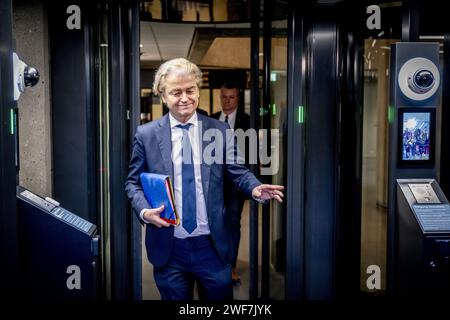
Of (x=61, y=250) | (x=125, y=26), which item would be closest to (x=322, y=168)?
(x=125, y=26)

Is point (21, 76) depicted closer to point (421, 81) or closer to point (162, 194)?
point (162, 194)

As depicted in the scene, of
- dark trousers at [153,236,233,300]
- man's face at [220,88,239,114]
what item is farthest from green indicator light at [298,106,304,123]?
dark trousers at [153,236,233,300]

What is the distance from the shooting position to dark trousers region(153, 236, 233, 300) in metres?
2.63

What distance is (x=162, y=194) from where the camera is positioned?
246cm

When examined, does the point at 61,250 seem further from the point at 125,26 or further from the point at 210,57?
the point at 210,57

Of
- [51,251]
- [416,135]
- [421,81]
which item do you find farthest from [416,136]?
[51,251]

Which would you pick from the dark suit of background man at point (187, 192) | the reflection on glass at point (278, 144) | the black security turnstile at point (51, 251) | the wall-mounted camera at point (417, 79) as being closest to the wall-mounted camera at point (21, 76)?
the black security turnstile at point (51, 251)

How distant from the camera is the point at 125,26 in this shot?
3.68m

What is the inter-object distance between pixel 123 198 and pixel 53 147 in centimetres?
59

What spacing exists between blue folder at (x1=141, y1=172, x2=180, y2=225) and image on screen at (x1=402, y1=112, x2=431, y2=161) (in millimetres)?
1472

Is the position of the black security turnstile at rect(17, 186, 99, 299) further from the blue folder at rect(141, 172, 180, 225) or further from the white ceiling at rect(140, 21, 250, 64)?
the white ceiling at rect(140, 21, 250, 64)

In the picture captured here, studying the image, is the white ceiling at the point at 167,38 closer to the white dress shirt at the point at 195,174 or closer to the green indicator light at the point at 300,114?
the green indicator light at the point at 300,114

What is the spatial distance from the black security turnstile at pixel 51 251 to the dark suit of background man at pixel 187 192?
1.01ft
